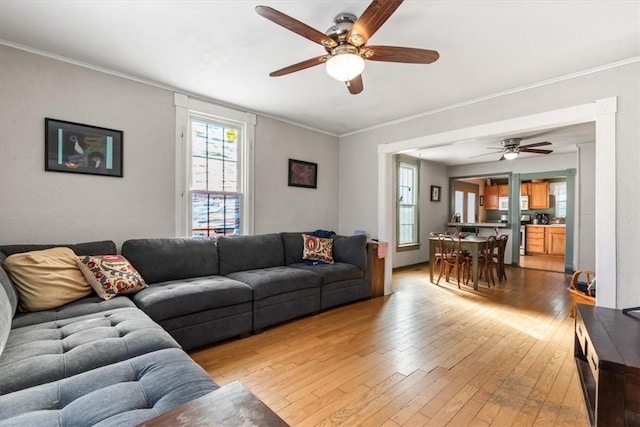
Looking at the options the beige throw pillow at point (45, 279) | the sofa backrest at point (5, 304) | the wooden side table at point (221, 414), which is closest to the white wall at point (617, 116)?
the wooden side table at point (221, 414)

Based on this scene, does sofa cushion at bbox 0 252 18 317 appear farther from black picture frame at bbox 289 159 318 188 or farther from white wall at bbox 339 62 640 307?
white wall at bbox 339 62 640 307

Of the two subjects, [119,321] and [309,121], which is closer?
[119,321]

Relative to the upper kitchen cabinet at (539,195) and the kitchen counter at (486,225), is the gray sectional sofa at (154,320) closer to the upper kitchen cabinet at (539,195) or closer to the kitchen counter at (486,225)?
the kitchen counter at (486,225)

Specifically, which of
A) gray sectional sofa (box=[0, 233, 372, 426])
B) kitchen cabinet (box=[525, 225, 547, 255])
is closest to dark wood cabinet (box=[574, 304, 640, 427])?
gray sectional sofa (box=[0, 233, 372, 426])

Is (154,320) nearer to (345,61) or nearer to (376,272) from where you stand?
(345,61)

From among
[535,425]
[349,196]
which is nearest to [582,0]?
[535,425]

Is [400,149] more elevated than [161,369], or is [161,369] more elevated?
[400,149]

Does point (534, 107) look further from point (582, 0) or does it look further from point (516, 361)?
point (516, 361)

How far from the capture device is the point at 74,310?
1.96 metres

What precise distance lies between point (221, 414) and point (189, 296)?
172 centimetres

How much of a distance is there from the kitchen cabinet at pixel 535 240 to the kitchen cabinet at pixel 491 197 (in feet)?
3.66

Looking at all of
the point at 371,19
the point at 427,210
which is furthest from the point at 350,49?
the point at 427,210

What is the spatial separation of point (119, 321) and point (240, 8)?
6.97 feet

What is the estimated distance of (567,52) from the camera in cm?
243
